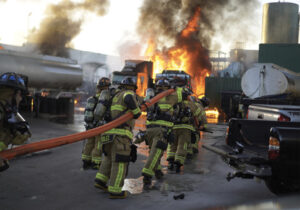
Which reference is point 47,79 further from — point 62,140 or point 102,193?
point 62,140

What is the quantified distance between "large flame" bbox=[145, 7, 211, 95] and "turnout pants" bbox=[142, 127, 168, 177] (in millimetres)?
28583

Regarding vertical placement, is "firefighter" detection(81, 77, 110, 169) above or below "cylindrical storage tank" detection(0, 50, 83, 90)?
below

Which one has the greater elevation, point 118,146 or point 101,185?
point 118,146

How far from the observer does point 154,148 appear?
6.05 metres

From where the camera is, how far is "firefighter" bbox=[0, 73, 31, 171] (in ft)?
11.8

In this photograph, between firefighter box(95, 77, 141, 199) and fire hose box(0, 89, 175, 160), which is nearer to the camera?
fire hose box(0, 89, 175, 160)

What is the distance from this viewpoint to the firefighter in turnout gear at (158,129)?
596 cm

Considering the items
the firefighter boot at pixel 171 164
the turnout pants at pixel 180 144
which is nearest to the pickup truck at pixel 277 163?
the turnout pants at pixel 180 144

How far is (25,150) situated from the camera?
145 inches

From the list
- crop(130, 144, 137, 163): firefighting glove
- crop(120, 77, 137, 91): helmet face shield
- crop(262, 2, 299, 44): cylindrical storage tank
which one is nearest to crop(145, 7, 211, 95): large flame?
crop(262, 2, 299, 44): cylindrical storage tank

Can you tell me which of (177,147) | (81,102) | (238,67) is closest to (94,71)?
(81,102)

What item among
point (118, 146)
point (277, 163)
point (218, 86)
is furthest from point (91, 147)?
point (218, 86)

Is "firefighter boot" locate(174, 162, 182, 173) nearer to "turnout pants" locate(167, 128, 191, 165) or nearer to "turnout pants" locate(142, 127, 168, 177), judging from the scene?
"turnout pants" locate(167, 128, 191, 165)

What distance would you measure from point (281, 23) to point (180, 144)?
31072 millimetres
